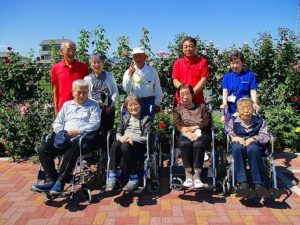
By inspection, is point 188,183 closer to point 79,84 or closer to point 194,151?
point 194,151

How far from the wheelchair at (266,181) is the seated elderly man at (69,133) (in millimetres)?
1683

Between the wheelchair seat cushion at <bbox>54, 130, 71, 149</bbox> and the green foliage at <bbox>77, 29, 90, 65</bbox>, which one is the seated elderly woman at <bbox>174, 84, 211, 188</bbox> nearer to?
the wheelchair seat cushion at <bbox>54, 130, 71, 149</bbox>

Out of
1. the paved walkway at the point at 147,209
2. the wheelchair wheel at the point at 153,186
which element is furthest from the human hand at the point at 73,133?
the wheelchair wheel at the point at 153,186

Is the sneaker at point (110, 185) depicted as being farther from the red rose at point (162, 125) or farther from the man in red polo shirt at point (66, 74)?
the red rose at point (162, 125)

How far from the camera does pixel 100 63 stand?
15.4 feet

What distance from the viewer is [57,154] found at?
4293 mm

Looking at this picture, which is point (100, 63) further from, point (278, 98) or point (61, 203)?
point (278, 98)

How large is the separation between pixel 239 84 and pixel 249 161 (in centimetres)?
131

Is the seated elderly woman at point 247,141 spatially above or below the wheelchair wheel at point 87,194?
above

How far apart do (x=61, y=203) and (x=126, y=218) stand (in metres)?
0.88

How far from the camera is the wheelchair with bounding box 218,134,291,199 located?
385 centimetres

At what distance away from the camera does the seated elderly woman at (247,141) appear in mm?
3988

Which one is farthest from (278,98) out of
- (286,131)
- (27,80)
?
(27,80)

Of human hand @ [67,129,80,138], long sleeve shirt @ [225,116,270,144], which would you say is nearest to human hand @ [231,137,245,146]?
long sleeve shirt @ [225,116,270,144]
